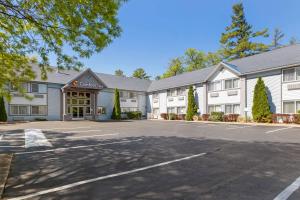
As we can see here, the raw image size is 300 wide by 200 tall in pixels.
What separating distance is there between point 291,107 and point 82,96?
28575mm

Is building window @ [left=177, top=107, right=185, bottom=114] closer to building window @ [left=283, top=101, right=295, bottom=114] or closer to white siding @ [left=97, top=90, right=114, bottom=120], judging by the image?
white siding @ [left=97, top=90, right=114, bottom=120]

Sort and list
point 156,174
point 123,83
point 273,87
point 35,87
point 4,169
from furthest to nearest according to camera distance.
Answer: point 123,83 → point 35,87 → point 273,87 → point 4,169 → point 156,174

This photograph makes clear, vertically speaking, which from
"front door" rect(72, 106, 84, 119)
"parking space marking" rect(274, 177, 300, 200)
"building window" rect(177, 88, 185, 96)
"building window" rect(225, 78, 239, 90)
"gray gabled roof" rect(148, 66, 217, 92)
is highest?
"gray gabled roof" rect(148, 66, 217, 92)

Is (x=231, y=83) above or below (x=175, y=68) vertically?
below

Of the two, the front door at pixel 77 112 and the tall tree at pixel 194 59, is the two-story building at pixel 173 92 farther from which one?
the tall tree at pixel 194 59

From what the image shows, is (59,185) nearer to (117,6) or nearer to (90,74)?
(117,6)

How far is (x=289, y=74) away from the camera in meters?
22.1

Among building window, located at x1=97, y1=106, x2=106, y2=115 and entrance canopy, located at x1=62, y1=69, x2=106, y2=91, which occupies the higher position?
entrance canopy, located at x1=62, y1=69, x2=106, y2=91

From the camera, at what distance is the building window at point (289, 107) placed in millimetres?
21731

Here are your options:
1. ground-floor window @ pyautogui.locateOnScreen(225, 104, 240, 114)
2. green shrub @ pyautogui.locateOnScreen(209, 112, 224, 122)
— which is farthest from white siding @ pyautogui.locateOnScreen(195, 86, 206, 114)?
ground-floor window @ pyautogui.locateOnScreen(225, 104, 240, 114)

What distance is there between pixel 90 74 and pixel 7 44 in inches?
1054

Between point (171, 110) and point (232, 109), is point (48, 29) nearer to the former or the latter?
point (232, 109)

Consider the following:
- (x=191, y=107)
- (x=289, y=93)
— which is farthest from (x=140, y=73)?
(x=289, y=93)

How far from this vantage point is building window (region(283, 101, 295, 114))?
21731 millimetres
